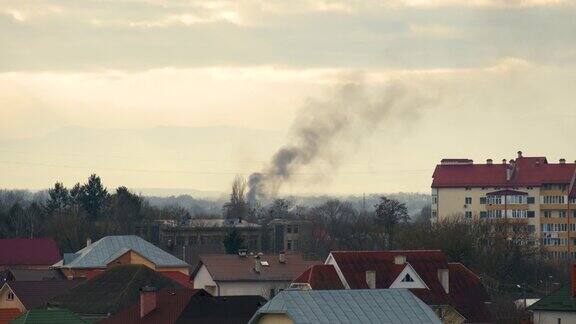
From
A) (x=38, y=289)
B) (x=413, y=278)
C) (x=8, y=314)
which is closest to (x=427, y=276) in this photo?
(x=413, y=278)

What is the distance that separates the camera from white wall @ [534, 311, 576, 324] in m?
81.9

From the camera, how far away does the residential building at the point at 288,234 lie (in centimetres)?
18012

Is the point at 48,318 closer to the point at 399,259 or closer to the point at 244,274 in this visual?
the point at 399,259

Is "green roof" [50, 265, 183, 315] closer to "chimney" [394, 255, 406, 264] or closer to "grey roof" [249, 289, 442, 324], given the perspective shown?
"chimney" [394, 255, 406, 264]

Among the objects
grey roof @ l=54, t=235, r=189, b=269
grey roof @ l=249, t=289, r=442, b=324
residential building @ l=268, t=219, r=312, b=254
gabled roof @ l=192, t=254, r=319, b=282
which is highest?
residential building @ l=268, t=219, r=312, b=254

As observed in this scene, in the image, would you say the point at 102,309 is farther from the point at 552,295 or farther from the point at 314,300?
the point at 314,300

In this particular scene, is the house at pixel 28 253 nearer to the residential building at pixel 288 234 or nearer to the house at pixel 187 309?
the residential building at pixel 288 234

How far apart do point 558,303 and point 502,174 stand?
10926 centimetres

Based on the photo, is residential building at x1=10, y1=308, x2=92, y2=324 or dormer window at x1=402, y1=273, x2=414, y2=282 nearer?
residential building at x1=10, y1=308, x2=92, y2=324

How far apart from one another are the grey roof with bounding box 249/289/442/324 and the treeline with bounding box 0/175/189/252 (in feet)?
319

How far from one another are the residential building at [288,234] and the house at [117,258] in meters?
50.1

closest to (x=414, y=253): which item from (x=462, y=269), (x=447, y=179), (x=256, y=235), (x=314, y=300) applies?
(x=462, y=269)

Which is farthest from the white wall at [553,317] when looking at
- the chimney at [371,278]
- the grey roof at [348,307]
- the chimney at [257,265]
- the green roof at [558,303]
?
the chimney at [257,265]

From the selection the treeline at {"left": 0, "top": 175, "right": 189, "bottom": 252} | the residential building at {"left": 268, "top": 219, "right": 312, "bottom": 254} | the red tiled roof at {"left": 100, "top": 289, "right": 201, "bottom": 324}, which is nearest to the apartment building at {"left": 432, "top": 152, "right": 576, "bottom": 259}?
the residential building at {"left": 268, "top": 219, "right": 312, "bottom": 254}
